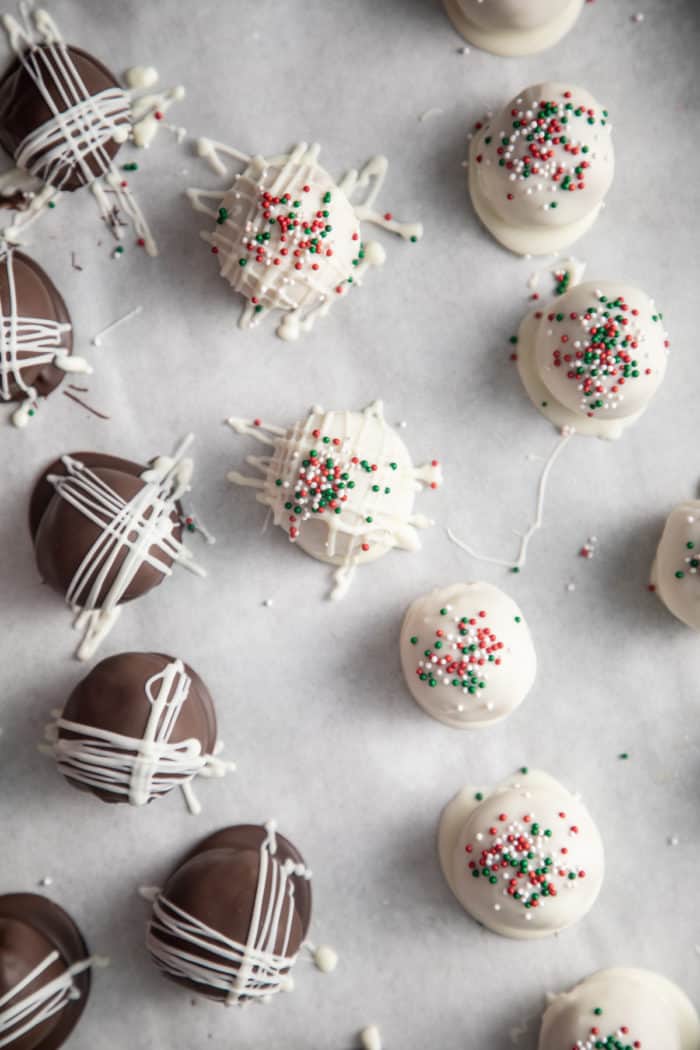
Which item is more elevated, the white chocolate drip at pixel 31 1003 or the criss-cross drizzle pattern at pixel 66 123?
the criss-cross drizzle pattern at pixel 66 123

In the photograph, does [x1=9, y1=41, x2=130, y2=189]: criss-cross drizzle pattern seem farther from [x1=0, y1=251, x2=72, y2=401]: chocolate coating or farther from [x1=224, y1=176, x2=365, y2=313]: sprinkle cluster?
[x1=224, y1=176, x2=365, y2=313]: sprinkle cluster

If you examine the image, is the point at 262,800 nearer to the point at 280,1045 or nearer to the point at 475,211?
the point at 280,1045

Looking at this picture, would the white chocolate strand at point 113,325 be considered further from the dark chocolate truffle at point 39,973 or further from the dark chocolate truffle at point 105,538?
the dark chocolate truffle at point 39,973

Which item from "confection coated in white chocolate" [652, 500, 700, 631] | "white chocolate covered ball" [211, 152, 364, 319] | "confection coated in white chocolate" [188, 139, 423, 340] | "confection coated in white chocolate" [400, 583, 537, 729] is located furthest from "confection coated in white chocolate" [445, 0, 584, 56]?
"confection coated in white chocolate" [400, 583, 537, 729]

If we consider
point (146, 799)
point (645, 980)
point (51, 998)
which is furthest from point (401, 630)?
point (51, 998)

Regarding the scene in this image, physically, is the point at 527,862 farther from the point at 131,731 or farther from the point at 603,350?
the point at 603,350

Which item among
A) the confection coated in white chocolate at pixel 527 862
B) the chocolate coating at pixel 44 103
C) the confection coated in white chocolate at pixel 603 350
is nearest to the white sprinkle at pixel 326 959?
the confection coated in white chocolate at pixel 527 862
